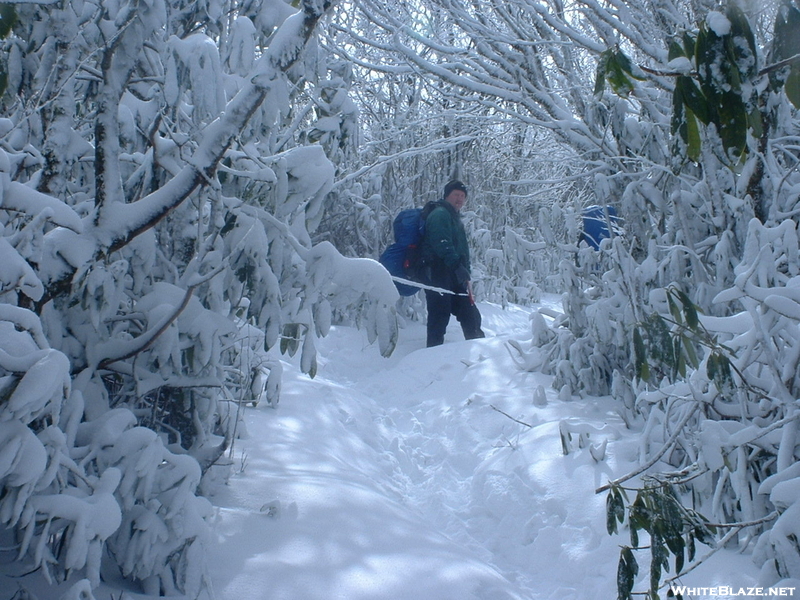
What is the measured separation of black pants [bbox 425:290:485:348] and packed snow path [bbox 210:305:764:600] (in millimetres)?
1012

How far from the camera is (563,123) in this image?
336cm

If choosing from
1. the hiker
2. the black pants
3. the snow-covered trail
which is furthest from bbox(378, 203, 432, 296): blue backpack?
the snow-covered trail

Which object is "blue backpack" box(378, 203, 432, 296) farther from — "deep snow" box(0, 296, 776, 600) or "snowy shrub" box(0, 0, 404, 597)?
"snowy shrub" box(0, 0, 404, 597)

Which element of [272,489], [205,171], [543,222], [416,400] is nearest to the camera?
[205,171]

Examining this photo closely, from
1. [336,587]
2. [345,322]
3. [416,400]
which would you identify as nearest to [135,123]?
[336,587]

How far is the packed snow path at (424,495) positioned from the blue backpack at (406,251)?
48.6 inches

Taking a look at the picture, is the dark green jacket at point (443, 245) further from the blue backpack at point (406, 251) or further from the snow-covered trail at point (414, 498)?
the snow-covered trail at point (414, 498)

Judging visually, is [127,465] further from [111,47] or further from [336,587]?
[111,47]

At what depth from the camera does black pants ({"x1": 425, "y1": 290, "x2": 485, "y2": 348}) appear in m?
5.87

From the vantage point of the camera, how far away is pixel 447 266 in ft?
18.7

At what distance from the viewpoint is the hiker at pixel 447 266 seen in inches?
222

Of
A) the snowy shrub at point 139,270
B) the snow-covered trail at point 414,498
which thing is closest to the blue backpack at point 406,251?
the snow-covered trail at point 414,498

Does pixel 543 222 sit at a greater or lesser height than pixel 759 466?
greater

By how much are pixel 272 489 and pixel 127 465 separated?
91cm
